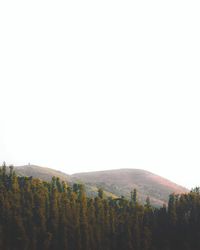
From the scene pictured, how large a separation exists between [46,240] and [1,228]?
22.0 m

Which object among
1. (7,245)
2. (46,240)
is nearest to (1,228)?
(7,245)

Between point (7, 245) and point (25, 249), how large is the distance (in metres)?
8.44

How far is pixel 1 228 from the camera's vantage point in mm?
199375

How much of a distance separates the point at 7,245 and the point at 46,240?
59.1 ft

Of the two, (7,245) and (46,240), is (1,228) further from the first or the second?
(46,240)

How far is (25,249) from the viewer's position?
195 meters

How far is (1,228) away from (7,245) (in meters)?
9.28

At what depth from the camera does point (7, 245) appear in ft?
637

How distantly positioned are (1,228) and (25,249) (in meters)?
15.6

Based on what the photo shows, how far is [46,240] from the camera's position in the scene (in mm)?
198875
